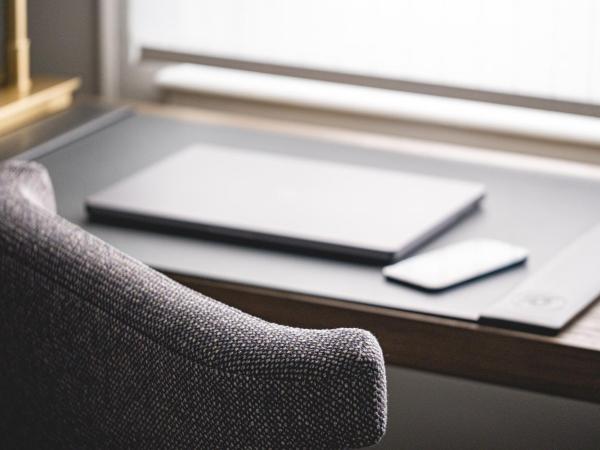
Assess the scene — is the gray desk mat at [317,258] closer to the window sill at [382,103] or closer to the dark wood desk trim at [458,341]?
the dark wood desk trim at [458,341]

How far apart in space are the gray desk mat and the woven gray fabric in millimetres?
374

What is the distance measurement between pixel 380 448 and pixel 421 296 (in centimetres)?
68

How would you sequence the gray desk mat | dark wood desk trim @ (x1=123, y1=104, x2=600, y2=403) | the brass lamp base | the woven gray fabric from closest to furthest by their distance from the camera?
1. the woven gray fabric
2. dark wood desk trim @ (x1=123, y1=104, x2=600, y2=403)
3. the gray desk mat
4. the brass lamp base

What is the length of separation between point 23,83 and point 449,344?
93 centimetres

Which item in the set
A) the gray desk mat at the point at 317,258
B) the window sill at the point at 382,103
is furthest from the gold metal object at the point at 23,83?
the window sill at the point at 382,103

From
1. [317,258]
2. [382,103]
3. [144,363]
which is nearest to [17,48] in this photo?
[382,103]

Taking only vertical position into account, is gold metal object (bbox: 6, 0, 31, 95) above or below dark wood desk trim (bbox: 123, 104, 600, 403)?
above

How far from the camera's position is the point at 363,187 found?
5.34 ft

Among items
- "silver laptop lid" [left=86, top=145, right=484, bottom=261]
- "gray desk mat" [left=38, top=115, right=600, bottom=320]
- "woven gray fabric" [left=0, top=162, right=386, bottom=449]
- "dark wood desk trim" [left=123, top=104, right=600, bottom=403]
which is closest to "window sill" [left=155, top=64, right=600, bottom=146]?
"gray desk mat" [left=38, top=115, right=600, bottom=320]

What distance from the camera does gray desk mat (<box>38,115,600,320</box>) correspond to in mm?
1341

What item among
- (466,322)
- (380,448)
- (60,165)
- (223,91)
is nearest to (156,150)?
(60,165)

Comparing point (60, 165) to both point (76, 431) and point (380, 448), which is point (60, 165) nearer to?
point (380, 448)

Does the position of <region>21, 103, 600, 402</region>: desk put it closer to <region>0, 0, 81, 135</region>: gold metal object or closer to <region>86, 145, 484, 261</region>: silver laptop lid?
<region>86, 145, 484, 261</region>: silver laptop lid

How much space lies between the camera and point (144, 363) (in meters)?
0.94
